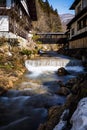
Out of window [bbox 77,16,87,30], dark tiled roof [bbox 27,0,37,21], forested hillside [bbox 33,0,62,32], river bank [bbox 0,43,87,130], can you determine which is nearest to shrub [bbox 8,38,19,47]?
river bank [bbox 0,43,87,130]

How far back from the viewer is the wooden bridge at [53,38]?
48031mm

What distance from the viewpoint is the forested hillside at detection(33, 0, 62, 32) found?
63.0 meters

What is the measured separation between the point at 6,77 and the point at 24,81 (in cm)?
153

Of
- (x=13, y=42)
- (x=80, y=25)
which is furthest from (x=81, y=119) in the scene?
(x=80, y=25)

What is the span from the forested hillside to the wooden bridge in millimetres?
12527

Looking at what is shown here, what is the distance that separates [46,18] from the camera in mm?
65875

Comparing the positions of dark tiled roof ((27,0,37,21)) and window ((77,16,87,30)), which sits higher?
dark tiled roof ((27,0,37,21))

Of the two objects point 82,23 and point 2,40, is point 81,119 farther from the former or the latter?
point 82,23

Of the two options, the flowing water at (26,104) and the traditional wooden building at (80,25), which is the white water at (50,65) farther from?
the flowing water at (26,104)

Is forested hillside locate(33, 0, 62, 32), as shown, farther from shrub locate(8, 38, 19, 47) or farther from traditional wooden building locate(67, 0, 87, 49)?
shrub locate(8, 38, 19, 47)

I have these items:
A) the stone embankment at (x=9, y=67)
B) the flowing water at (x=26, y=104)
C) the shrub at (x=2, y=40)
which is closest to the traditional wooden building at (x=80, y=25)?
the stone embankment at (x=9, y=67)

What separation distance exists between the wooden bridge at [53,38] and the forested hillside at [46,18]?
493 inches

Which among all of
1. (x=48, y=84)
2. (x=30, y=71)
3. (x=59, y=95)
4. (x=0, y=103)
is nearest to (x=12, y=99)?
(x=0, y=103)

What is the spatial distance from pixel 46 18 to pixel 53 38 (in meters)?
19.2
